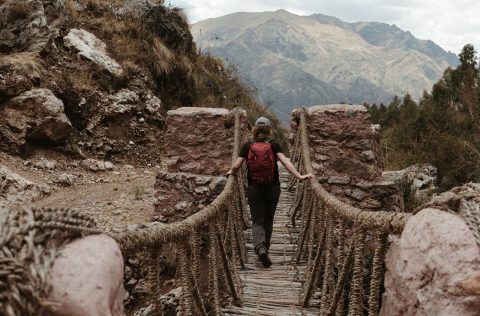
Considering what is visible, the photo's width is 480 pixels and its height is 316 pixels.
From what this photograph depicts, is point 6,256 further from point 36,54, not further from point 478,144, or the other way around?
point 478,144

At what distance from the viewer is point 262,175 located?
410cm

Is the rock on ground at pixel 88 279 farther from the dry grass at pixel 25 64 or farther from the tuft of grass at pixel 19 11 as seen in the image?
the tuft of grass at pixel 19 11

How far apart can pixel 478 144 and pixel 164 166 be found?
8.70 m

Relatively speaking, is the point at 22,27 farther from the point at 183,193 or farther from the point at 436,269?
the point at 436,269

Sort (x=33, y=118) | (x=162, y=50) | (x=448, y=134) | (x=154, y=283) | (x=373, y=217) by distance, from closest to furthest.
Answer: (x=154, y=283) < (x=373, y=217) < (x=33, y=118) < (x=162, y=50) < (x=448, y=134)

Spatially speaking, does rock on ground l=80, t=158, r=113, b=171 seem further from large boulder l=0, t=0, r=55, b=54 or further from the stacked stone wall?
the stacked stone wall

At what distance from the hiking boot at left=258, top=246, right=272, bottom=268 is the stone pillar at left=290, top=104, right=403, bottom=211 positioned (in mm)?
1214

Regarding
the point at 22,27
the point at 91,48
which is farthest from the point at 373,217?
the point at 91,48

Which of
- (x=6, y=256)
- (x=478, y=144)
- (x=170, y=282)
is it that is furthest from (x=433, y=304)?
(x=478, y=144)

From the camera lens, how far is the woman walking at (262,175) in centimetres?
407

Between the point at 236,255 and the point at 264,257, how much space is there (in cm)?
28

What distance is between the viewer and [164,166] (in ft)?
27.1

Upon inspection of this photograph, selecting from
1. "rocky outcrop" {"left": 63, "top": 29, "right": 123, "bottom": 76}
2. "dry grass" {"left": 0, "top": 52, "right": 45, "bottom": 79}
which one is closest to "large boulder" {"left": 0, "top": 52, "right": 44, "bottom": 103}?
"dry grass" {"left": 0, "top": 52, "right": 45, "bottom": 79}

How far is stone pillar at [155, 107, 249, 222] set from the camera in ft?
17.4
